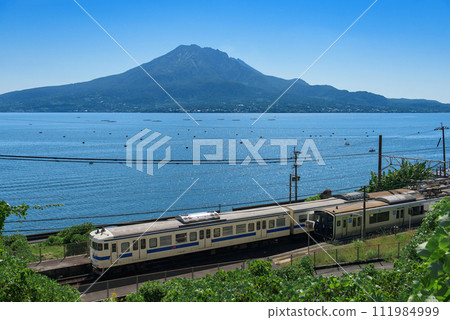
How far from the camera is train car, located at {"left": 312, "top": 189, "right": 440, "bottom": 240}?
905 inches

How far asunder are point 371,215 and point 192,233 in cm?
1144

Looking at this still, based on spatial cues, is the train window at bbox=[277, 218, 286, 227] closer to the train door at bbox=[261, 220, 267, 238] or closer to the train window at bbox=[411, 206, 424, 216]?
the train door at bbox=[261, 220, 267, 238]

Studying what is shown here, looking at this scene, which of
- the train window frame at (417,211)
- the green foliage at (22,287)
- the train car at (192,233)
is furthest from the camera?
the train window frame at (417,211)

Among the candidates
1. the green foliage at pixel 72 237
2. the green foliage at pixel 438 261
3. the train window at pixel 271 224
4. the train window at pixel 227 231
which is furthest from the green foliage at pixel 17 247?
the green foliage at pixel 438 261

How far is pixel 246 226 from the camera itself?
22.1 m

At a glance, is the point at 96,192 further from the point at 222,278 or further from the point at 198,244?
the point at 222,278

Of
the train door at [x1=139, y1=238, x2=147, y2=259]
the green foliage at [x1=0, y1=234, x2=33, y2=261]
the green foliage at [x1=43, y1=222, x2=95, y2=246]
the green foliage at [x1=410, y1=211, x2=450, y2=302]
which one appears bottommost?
the green foliage at [x1=43, y1=222, x2=95, y2=246]

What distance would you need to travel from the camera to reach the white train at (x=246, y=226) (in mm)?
18469

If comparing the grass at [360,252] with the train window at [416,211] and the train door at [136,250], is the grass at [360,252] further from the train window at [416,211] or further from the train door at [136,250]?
the train door at [136,250]

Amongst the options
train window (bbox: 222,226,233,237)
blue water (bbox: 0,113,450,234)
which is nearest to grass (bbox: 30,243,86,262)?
train window (bbox: 222,226,233,237)

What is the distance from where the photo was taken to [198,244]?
20.6 meters

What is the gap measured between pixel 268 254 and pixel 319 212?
437 cm

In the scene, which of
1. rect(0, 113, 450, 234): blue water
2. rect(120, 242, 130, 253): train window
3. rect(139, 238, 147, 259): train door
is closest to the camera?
rect(120, 242, 130, 253): train window

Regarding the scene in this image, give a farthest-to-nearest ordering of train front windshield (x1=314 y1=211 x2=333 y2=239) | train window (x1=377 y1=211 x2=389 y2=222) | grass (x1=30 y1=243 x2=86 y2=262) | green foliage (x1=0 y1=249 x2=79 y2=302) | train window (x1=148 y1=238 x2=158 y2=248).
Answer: train window (x1=377 y1=211 x2=389 y2=222) → train front windshield (x1=314 y1=211 x2=333 y2=239) → grass (x1=30 y1=243 x2=86 y2=262) → train window (x1=148 y1=238 x2=158 y2=248) → green foliage (x1=0 y1=249 x2=79 y2=302)
